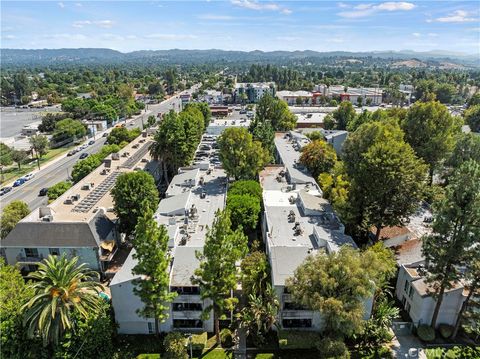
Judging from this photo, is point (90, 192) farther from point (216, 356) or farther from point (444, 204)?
point (444, 204)

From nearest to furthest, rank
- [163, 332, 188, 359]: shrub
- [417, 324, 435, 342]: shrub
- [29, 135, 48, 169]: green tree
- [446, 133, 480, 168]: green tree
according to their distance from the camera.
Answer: [163, 332, 188, 359]: shrub
[417, 324, 435, 342]: shrub
[446, 133, 480, 168]: green tree
[29, 135, 48, 169]: green tree

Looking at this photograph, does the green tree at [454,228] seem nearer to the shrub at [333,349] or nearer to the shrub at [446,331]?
the shrub at [446,331]

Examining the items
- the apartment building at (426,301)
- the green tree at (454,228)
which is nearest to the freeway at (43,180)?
the apartment building at (426,301)

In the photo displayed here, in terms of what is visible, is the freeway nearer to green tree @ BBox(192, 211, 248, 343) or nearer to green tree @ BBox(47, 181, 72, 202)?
green tree @ BBox(47, 181, 72, 202)

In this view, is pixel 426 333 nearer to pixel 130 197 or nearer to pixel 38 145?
pixel 130 197

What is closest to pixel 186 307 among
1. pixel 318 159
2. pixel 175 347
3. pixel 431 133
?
pixel 175 347

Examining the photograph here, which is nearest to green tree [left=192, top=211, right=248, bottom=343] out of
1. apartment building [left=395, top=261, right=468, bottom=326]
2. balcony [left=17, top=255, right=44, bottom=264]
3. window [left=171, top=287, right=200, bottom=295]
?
window [left=171, top=287, right=200, bottom=295]
